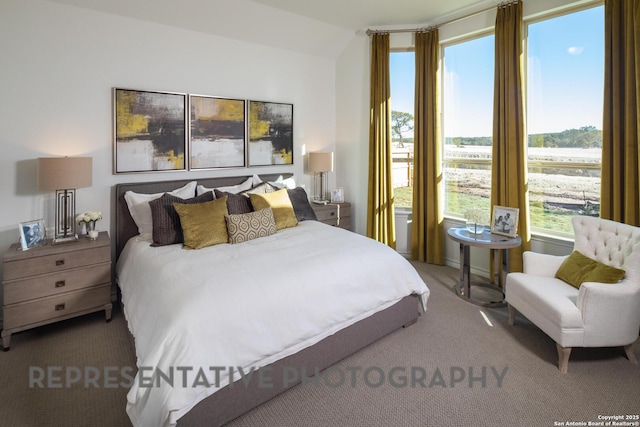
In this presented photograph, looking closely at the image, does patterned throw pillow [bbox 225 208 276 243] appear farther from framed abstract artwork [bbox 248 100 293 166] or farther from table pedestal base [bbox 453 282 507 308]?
table pedestal base [bbox 453 282 507 308]

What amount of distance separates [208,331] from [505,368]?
1956 millimetres

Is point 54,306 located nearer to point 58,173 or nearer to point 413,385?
point 58,173

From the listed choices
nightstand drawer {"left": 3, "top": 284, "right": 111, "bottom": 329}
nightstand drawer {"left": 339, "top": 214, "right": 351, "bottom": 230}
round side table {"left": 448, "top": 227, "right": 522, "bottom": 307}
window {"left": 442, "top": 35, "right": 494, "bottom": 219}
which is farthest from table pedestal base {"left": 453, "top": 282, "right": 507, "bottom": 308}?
nightstand drawer {"left": 3, "top": 284, "right": 111, "bottom": 329}

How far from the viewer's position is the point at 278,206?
11.6ft

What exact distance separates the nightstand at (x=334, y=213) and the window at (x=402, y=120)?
0.75m

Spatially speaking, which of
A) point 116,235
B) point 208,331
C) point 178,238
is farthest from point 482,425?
point 116,235

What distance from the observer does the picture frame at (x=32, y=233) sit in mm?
2676

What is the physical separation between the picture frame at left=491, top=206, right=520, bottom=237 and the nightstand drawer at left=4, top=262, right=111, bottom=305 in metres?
3.60

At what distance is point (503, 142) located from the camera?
12.1 ft

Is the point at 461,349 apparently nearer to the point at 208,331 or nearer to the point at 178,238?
the point at 208,331

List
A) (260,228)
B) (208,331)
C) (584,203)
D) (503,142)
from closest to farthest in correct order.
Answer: (208,331) → (260,228) → (584,203) → (503,142)

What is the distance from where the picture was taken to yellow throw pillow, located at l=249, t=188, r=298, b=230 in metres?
3.45

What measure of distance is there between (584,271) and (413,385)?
1.58 m

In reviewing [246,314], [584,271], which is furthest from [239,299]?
[584,271]
